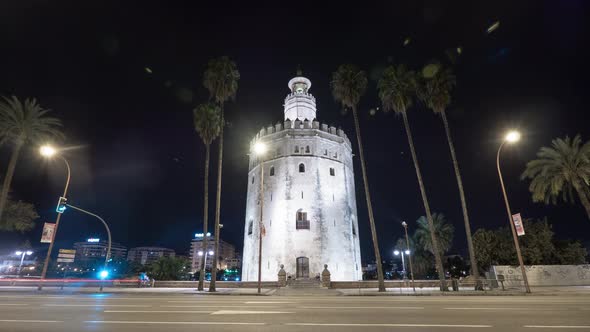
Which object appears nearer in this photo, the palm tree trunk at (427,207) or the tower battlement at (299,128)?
the palm tree trunk at (427,207)

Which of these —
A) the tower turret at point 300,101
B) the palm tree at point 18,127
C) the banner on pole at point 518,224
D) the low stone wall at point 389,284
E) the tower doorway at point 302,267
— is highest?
the tower turret at point 300,101

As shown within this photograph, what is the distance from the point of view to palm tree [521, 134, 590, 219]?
25812 mm

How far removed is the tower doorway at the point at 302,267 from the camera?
3231cm

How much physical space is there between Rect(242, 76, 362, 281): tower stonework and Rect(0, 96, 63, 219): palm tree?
2137cm

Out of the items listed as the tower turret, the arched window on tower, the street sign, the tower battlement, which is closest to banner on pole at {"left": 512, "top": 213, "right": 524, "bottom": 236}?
the arched window on tower

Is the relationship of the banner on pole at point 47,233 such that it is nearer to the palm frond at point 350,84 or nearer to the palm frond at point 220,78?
the palm frond at point 220,78

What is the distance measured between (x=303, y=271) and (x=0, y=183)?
3136 cm

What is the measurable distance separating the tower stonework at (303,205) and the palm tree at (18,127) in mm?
21367

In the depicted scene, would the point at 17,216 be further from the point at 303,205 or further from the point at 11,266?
the point at 11,266

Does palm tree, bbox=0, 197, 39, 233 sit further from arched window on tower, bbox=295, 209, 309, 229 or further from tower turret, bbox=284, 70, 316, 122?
tower turret, bbox=284, 70, 316, 122

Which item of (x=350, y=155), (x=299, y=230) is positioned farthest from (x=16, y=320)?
(x=350, y=155)

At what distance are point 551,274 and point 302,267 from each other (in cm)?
2355

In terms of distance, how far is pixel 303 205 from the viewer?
3431 centimetres

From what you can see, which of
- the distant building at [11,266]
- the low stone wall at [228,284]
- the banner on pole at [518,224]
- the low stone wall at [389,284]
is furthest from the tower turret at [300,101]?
the distant building at [11,266]
